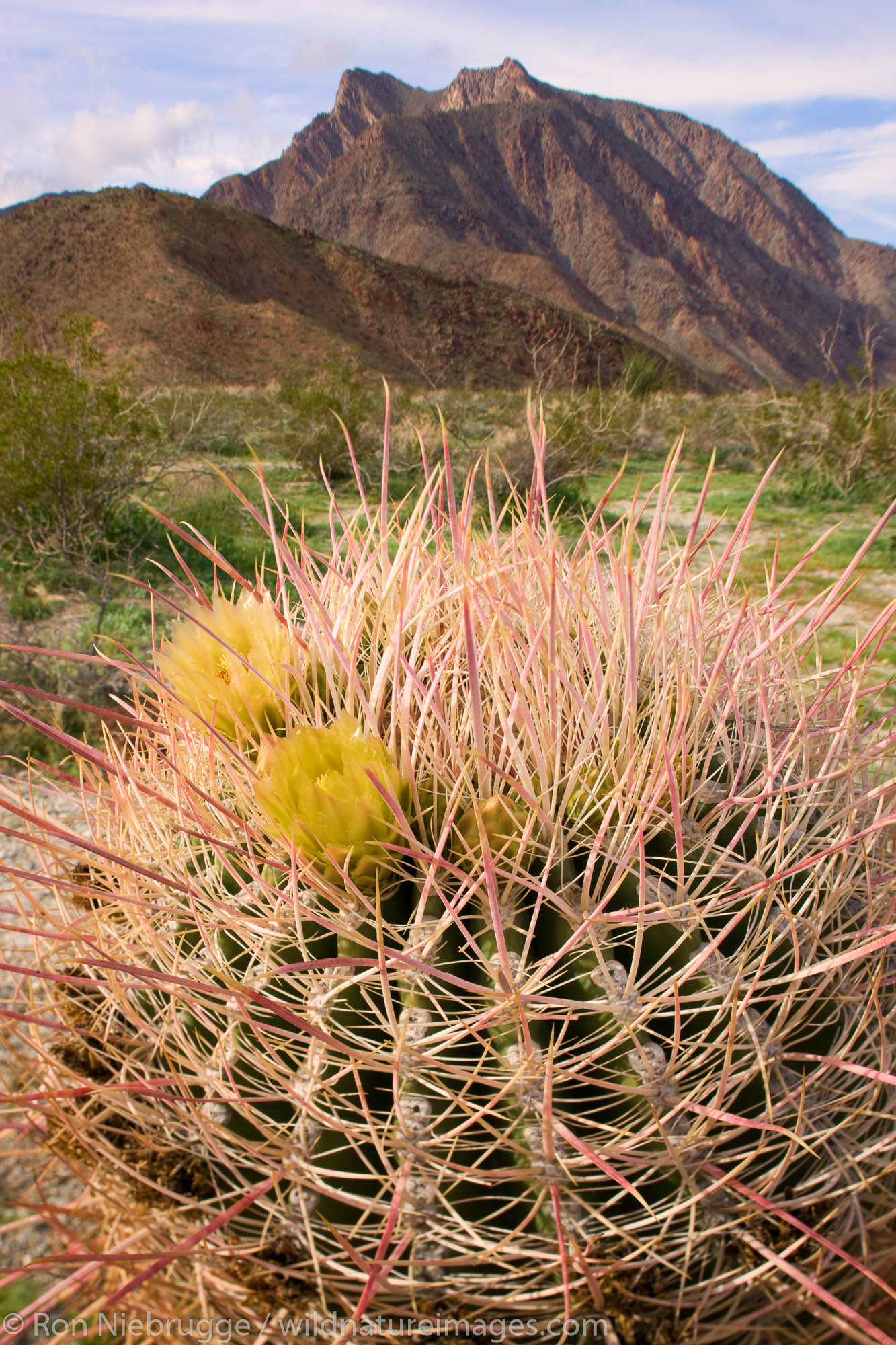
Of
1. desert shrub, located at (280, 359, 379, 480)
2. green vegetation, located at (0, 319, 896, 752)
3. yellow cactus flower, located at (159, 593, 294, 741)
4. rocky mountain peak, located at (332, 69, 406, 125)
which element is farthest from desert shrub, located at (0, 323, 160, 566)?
rocky mountain peak, located at (332, 69, 406, 125)

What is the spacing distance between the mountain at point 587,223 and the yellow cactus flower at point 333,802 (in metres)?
60.4

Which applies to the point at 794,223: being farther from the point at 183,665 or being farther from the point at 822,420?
the point at 183,665

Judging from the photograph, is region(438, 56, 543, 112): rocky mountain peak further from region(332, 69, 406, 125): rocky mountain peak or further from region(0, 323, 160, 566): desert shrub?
region(0, 323, 160, 566): desert shrub

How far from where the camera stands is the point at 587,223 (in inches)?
2987

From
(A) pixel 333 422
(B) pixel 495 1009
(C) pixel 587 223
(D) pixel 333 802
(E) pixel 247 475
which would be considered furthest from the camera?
(C) pixel 587 223

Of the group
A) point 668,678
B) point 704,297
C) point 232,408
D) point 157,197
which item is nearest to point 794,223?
point 704,297

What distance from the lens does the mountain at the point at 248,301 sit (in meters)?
30.9

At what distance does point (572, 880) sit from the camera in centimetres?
75

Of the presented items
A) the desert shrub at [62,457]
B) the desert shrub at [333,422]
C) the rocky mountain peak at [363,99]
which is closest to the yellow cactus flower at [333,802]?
the desert shrub at [62,457]

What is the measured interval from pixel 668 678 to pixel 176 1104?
65cm

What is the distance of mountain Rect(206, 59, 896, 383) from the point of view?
64.8 metres

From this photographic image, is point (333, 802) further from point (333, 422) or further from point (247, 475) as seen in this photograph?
point (333, 422)

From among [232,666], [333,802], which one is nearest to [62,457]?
[232,666]

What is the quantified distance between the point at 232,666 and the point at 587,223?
8833 cm
